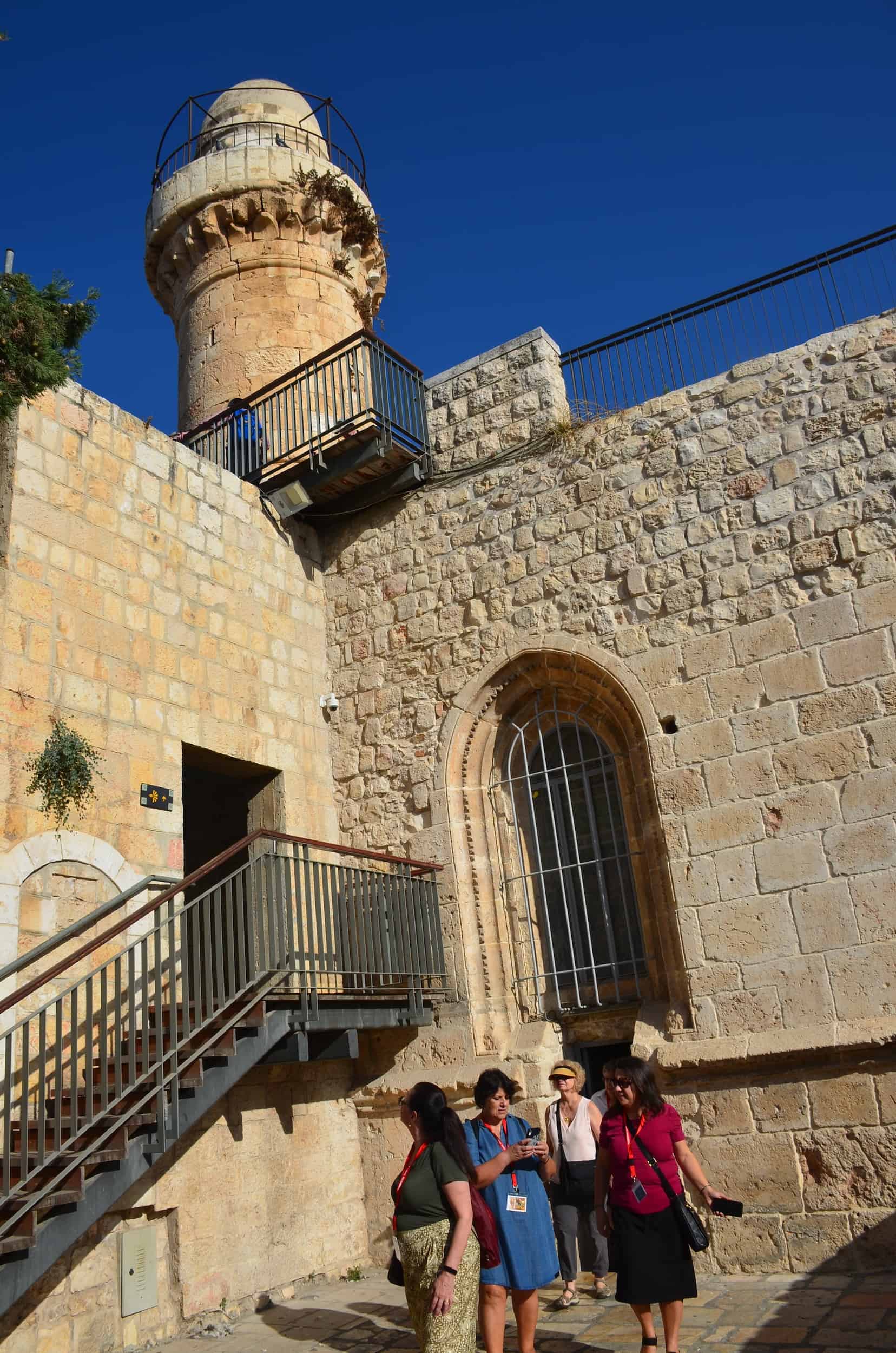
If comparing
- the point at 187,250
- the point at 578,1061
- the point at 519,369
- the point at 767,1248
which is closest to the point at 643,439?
the point at 519,369

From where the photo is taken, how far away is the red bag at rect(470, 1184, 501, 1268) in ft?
13.4

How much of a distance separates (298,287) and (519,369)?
4.13 metres

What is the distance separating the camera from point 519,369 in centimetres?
Result: 889

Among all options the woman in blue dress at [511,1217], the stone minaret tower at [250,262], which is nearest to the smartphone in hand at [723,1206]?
the woman in blue dress at [511,1217]

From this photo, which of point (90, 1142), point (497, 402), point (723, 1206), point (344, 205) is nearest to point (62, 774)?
point (90, 1142)

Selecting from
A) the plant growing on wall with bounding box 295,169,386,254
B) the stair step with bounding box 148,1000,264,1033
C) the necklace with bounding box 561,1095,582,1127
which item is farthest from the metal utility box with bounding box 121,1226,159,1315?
the plant growing on wall with bounding box 295,169,386,254

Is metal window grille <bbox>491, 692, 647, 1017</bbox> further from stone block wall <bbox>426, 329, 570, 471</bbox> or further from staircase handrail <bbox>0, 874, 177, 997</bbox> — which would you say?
staircase handrail <bbox>0, 874, 177, 997</bbox>

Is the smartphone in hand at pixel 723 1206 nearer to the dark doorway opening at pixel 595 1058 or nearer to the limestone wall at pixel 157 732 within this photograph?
the limestone wall at pixel 157 732

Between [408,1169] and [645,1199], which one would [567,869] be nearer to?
[645,1199]

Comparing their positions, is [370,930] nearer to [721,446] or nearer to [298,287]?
[721,446]

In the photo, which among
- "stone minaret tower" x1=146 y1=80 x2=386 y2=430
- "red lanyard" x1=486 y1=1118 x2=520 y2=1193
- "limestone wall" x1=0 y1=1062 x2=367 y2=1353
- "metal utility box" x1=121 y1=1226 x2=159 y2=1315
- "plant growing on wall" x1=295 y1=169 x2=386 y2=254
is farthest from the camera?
"plant growing on wall" x1=295 y1=169 x2=386 y2=254

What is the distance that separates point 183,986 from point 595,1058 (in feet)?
11.8

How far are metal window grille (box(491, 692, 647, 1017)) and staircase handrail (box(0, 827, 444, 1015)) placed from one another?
0.78 m

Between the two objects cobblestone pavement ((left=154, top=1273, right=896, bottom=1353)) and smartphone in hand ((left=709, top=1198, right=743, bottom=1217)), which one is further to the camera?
cobblestone pavement ((left=154, top=1273, right=896, bottom=1353))
